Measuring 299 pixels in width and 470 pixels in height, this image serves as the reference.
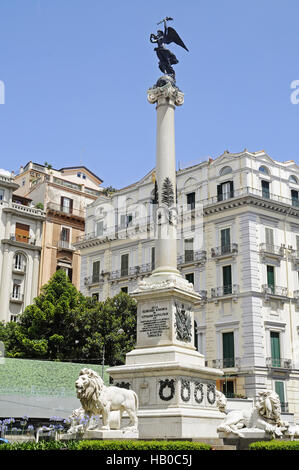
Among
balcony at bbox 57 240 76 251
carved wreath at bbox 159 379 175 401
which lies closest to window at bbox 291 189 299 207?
balcony at bbox 57 240 76 251

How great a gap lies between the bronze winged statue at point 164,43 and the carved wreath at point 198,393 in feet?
38.1

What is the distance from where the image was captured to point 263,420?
14914 millimetres

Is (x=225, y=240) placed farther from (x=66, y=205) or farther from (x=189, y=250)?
(x=66, y=205)

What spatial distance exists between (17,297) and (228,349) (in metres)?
21.1

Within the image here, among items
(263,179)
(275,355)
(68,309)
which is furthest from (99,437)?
(263,179)

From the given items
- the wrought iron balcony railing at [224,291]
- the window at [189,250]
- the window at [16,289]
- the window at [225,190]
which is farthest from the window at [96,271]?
the window at [225,190]

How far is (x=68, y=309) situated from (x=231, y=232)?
43.0 ft

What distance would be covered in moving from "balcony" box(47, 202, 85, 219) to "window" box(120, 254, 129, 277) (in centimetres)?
1093

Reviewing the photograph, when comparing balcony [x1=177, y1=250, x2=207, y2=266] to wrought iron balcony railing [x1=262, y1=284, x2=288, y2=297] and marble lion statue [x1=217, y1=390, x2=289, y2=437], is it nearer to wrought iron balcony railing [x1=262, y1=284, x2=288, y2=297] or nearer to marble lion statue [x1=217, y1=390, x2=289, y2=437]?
wrought iron balcony railing [x1=262, y1=284, x2=288, y2=297]

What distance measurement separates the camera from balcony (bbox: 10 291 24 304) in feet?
166

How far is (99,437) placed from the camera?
12680 millimetres

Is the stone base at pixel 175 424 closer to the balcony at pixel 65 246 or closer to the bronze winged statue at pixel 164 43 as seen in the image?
the bronze winged statue at pixel 164 43

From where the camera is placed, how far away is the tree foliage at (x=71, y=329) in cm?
3634

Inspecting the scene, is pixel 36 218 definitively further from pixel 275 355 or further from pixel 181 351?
pixel 181 351
